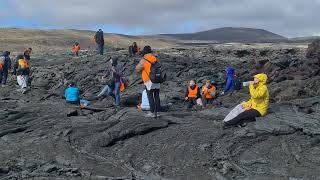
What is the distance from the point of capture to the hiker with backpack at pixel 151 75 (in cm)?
1526

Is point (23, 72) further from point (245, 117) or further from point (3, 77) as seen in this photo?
point (245, 117)

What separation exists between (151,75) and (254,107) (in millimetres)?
3123

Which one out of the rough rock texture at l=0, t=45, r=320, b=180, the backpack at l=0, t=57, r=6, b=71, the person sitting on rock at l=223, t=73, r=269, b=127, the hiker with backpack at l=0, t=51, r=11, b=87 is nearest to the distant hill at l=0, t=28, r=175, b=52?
the hiker with backpack at l=0, t=51, r=11, b=87

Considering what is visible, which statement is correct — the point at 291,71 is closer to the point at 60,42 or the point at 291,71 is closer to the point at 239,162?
the point at 239,162

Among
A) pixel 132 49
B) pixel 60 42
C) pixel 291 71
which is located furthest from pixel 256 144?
pixel 60 42

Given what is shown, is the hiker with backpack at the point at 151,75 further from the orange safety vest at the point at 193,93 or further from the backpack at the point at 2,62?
the backpack at the point at 2,62

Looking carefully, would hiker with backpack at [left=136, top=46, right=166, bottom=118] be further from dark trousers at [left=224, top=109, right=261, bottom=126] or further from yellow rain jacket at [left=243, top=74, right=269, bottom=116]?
yellow rain jacket at [left=243, top=74, right=269, bottom=116]

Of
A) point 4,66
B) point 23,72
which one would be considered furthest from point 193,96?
Result: point 4,66

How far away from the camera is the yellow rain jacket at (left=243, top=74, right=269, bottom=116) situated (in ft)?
47.1

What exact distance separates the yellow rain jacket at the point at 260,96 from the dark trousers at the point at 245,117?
15 centimetres

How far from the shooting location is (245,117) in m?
14.6

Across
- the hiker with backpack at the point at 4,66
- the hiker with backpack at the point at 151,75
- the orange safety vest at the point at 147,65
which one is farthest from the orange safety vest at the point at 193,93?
the hiker with backpack at the point at 4,66

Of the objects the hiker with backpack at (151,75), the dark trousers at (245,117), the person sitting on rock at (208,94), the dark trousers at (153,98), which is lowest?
the person sitting on rock at (208,94)

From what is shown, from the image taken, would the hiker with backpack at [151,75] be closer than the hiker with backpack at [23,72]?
Yes
